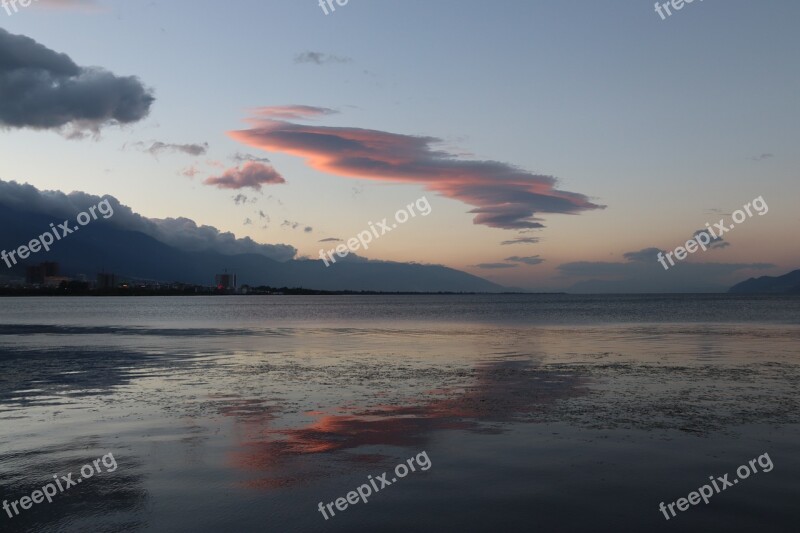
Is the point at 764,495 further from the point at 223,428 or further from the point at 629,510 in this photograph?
the point at 223,428

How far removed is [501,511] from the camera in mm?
12414

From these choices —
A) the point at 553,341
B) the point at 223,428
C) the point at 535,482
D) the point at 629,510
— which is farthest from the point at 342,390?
the point at 553,341

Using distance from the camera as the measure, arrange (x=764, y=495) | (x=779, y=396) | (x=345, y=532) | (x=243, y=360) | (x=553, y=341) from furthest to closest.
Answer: (x=553, y=341)
(x=243, y=360)
(x=779, y=396)
(x=764, y=495)
(x=345, y=532)

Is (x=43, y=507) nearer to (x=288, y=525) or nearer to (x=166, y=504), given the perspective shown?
(x=166, y=504)

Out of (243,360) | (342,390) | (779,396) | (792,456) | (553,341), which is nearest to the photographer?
(792,456)

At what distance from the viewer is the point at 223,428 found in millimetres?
19594

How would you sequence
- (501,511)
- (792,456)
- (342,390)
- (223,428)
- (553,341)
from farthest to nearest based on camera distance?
(553,341) → (342,390) → (223,428) → (792,456) → (501,511)

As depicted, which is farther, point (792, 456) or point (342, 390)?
point (342, 390)

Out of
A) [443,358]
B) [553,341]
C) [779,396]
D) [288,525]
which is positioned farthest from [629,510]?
[553,341]

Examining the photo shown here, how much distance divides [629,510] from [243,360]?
3165cm

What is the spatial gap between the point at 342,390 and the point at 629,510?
54.0ft

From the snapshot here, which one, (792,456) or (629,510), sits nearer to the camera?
(629,510)

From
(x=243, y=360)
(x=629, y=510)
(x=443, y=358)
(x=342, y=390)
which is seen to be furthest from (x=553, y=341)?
(x=629, y=510)

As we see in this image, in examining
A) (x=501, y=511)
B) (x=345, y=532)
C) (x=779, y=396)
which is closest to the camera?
(x=345, y=532)
